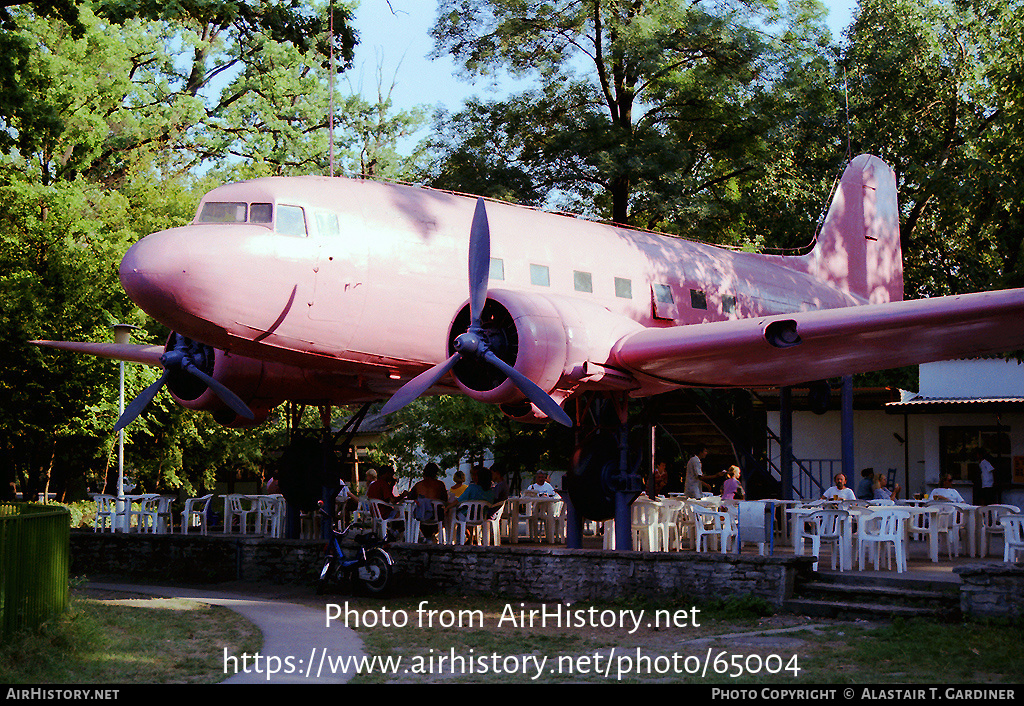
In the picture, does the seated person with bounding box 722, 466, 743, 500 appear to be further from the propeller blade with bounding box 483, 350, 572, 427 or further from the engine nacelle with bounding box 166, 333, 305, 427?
the engine nacelle with bounding box 166, 333, 305, 427

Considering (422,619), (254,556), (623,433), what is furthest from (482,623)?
(254,556)

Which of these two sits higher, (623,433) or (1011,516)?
(623,433)

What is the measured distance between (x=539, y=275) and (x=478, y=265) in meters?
2.08

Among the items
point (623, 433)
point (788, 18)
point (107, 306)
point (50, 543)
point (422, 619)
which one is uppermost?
point (788, 18)

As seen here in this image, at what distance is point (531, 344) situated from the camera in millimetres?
12578

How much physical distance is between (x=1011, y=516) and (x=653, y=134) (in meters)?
15.1

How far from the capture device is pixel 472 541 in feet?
54.3

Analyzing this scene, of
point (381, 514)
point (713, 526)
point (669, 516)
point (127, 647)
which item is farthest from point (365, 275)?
point (713, 526)

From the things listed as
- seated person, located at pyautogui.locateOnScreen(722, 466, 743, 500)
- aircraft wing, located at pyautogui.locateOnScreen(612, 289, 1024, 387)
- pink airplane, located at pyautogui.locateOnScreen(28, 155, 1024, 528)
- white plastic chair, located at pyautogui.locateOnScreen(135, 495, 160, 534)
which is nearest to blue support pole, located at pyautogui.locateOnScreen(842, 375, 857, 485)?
seated person, located at pyautogui.locateOnScreen(722, 466, 743, 500)

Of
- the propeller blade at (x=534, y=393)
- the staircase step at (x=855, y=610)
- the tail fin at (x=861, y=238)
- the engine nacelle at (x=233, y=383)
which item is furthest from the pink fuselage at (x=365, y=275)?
the tail fin at (x=861, y=238)

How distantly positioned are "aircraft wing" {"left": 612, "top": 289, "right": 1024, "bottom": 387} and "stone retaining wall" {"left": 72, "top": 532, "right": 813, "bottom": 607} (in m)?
2.70

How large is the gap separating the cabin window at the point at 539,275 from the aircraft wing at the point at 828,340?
175 cm
